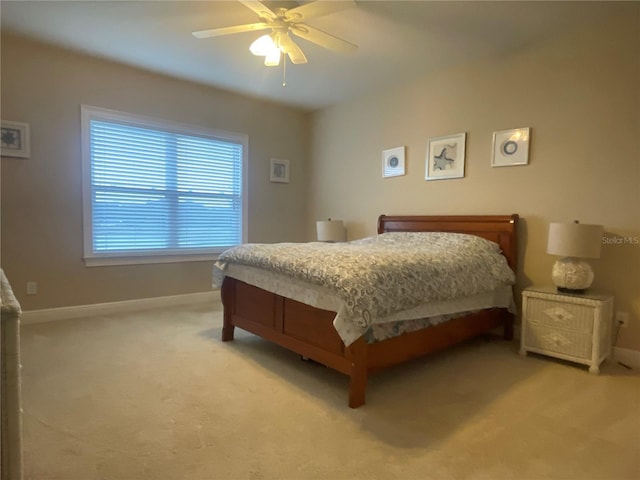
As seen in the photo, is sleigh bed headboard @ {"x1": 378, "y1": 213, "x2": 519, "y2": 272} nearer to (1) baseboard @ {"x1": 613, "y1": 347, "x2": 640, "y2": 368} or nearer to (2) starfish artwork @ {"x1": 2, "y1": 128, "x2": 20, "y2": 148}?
(1) baseboard @ {"x1": 613, "y1": 347, "x2": 640, "y2": 368}

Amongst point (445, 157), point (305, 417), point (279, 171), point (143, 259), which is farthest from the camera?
point (279, 171)

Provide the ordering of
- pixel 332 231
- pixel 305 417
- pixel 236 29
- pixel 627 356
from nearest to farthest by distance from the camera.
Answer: pixel 305 417
pixel 236 29
pixel 627 356
pixel 332 231

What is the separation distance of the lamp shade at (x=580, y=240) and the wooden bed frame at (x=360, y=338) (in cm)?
57

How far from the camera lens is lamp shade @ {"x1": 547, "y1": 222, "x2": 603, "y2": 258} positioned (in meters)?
2.68

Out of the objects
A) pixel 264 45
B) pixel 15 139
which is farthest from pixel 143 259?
pixel 264 45

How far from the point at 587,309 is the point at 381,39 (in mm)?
2610

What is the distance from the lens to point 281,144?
→ 17.2 feet

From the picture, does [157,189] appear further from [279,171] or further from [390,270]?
[390,270]

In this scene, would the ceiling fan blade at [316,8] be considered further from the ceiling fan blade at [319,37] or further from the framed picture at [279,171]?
the framed picture at [279,171]

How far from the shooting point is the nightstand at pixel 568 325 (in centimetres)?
262

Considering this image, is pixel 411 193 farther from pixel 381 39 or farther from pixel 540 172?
pixel 381 39

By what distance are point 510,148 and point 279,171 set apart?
9.57 feet

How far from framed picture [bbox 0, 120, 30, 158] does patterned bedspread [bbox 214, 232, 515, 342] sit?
82.1 inches

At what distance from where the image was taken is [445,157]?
12.7 ft
